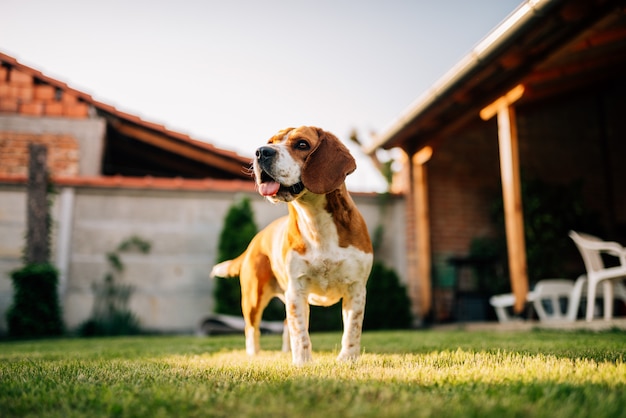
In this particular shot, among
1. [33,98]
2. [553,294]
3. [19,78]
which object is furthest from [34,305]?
[553,294]

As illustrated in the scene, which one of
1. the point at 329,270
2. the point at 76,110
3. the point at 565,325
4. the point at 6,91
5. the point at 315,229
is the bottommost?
the point at 565,325

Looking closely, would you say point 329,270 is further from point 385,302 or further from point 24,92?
point 24,92

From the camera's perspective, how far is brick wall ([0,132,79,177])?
10.0m

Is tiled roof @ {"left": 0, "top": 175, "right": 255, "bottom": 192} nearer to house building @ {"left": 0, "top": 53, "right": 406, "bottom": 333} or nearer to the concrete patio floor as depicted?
house building @ {"left": 0, "top": 53, "right": 406, "bottom": 333}

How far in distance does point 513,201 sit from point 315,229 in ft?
14.9

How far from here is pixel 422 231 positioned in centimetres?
912

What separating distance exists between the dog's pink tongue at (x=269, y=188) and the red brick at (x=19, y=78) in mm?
9876

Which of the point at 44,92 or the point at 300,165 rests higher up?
the point at 44,92

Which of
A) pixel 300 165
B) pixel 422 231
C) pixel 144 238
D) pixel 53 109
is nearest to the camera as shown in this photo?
pixel 300 165

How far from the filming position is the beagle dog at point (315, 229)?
2910 millimetres

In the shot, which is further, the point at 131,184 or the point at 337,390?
the point at 131,184

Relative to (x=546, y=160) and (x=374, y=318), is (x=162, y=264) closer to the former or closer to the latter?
(x=374, y=318)

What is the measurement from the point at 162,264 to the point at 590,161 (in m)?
8.77

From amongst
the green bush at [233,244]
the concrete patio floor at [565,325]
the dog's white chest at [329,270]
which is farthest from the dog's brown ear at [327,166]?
the green bush at [233,244]
